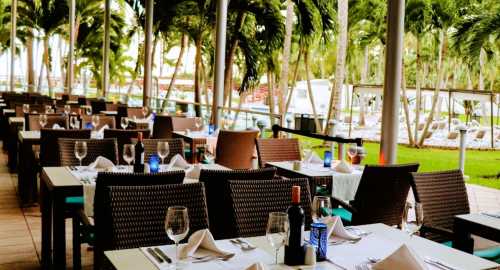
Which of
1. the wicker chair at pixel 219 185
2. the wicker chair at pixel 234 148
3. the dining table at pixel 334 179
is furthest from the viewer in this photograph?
the wicker chair at pixel 234 148

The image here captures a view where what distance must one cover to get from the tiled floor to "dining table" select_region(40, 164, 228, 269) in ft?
1.12

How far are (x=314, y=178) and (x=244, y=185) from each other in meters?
1.28

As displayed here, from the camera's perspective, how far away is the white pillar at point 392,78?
5195 millimetres

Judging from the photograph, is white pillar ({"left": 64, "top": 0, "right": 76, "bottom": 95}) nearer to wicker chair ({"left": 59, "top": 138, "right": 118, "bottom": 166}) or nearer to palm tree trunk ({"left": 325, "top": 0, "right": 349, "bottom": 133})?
palm tree trunk ({"left": 325, "top": 0, "right": 349, "bottom": 133})

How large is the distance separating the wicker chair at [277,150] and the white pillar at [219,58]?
3.50m

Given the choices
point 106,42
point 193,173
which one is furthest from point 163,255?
point 106,42

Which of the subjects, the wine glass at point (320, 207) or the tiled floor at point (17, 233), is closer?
the wine glass at point (320, 207)

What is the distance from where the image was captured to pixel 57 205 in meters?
3.25

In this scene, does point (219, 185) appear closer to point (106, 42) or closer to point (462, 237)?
point (462, 237)

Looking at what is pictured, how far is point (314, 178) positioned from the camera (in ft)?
12.8

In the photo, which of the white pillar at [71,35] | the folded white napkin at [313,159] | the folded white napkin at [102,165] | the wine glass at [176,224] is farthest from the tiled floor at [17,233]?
the white pillar at [71,35]

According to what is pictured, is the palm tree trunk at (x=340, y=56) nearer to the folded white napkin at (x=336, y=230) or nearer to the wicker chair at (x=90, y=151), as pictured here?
the wicker chair at (x=90, y=151)

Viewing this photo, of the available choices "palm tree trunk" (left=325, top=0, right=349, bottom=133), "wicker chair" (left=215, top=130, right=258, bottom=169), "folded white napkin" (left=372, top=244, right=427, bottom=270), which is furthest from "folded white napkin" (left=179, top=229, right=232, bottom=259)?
"palm tree trunk" (left=325, top=0, right=349, bottom=133)

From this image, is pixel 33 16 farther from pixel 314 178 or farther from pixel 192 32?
pixel 314 178
